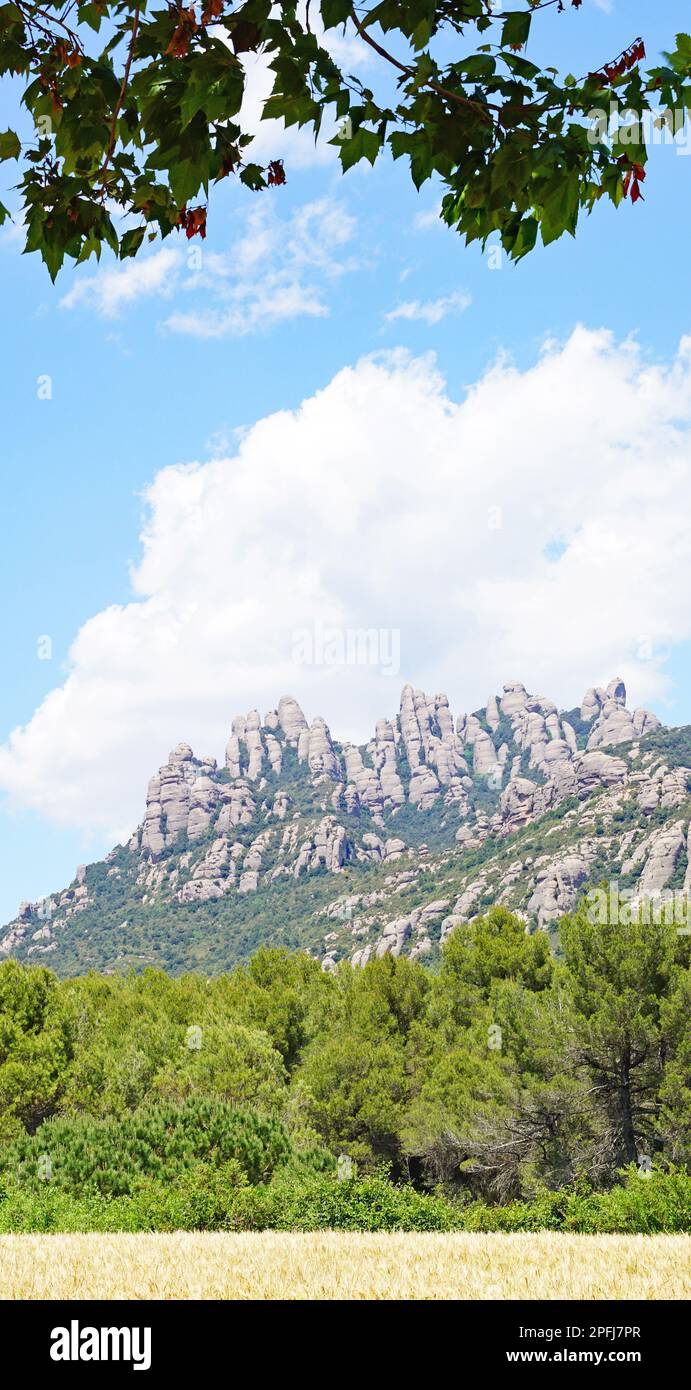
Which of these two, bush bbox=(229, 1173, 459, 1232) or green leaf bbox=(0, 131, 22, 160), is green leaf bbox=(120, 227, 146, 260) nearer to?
green leaf bbox=(0, 131, 22, 160)

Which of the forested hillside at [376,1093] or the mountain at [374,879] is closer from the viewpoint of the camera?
the forested hillside at [376,1093]

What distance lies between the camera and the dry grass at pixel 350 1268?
6.44 metres

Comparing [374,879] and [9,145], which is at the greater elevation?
[374,879]

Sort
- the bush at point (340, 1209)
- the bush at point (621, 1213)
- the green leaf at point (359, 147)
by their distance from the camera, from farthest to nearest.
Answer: the bush at point (621, 1213) → the bush at point (340, 1209) → the green leaf at point (359, 147)

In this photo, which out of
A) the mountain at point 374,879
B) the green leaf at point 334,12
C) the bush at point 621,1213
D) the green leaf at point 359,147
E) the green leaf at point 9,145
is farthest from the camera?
the mountain at point 374,879

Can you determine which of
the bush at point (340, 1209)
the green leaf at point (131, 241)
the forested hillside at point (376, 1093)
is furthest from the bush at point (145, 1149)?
the green leaf at point (131, 241)

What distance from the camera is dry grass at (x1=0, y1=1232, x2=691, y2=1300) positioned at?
6.44 m

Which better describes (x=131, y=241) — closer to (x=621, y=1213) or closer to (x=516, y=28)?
(x=516, y=28)

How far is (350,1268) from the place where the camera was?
753cm

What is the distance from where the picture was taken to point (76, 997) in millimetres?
38750

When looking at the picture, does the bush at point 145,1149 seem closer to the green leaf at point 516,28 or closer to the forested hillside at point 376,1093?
the forested hillside at point 376,1093

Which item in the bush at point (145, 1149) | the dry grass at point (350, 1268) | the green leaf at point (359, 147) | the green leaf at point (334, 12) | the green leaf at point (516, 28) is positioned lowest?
the bush at point (145, 1149)

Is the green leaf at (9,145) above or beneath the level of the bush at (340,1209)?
above

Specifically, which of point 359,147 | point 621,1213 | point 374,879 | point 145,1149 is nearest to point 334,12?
point 359,147
